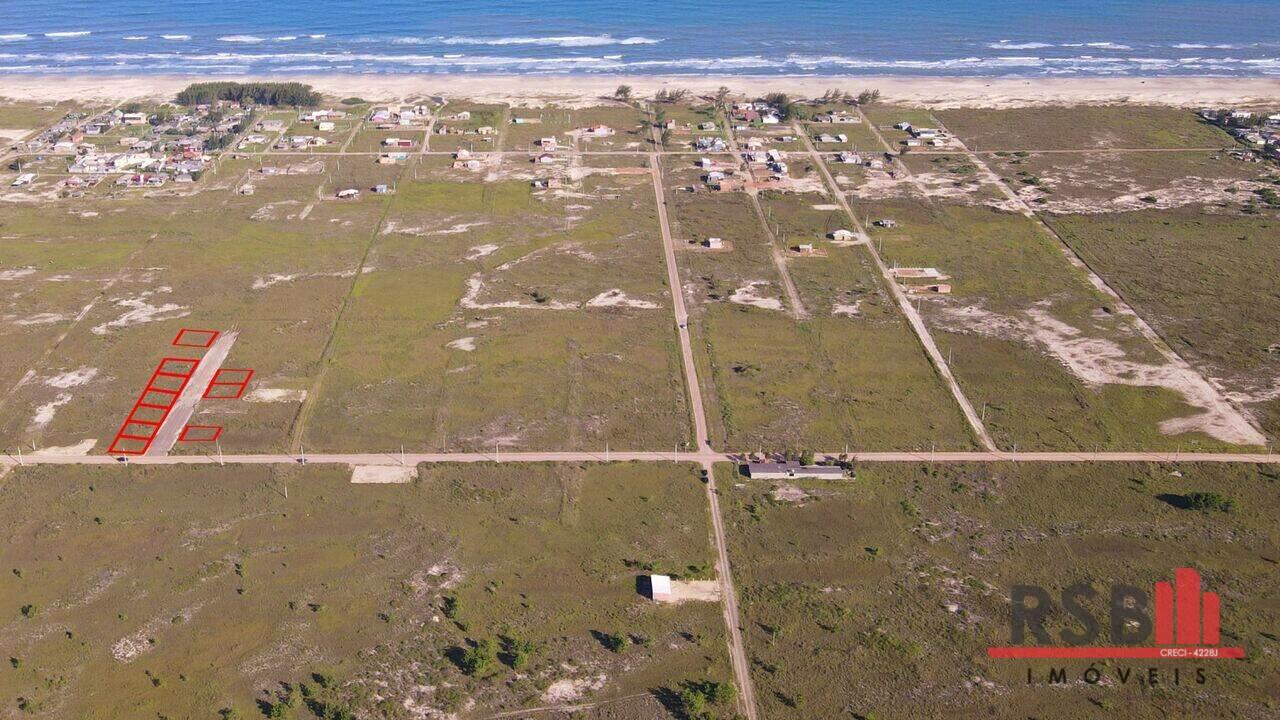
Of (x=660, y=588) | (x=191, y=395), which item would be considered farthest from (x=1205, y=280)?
(x=191, y=395)

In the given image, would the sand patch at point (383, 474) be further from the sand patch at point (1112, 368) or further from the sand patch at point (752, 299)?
the sand patch at point (1112, 368)

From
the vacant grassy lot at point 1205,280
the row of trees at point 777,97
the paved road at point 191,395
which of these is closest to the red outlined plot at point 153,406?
the paved road at point 191,395

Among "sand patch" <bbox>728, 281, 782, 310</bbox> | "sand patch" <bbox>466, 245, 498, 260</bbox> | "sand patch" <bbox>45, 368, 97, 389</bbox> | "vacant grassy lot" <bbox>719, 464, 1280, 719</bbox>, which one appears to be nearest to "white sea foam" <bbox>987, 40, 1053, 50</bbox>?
"sand patch" <bbox>728, 281, 782, 310</bbox>

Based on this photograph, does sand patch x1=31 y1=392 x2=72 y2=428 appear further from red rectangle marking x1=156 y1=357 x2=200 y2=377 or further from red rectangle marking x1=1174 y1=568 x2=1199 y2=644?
red rectangle marking x1=1174 y1=568 x2=1199 y2=644

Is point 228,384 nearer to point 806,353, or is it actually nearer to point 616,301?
point 616,301

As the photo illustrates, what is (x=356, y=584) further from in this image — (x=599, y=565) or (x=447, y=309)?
(x=447, y=309)

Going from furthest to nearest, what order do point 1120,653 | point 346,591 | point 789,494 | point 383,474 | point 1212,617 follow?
point 383,474, point 789,494, point 346,591, point 1212,617, point 1120,653
